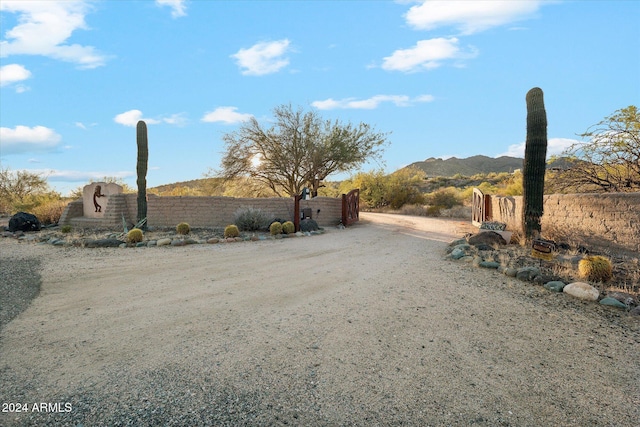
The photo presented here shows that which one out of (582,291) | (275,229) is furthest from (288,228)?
(582,291)

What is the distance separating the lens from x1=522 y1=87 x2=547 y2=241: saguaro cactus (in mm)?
10586

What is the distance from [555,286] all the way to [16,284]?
8967mm

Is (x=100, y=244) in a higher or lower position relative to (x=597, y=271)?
higher

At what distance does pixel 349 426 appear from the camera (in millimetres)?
2875

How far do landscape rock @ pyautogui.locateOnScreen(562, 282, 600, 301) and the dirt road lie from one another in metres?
0.26

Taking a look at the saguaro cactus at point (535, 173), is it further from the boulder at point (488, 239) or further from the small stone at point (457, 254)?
the small stone at point (457, 254)

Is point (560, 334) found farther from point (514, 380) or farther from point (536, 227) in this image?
point (536, 227)

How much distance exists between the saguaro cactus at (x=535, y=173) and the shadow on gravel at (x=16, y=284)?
10.7 metres

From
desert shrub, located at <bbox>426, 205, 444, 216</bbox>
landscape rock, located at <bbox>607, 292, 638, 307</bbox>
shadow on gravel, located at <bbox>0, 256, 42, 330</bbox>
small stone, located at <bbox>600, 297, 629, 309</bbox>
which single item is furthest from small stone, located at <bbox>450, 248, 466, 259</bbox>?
desert shrub, located at <bbox>426, 205, 444, 216</bbox>

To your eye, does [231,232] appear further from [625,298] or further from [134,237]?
[625,298]

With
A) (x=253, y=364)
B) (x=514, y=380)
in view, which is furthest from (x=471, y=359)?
(x=253, y=364)

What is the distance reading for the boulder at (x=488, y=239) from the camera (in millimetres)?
10102

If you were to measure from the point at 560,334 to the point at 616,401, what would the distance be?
4.47 feet

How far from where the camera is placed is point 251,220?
14.3m
